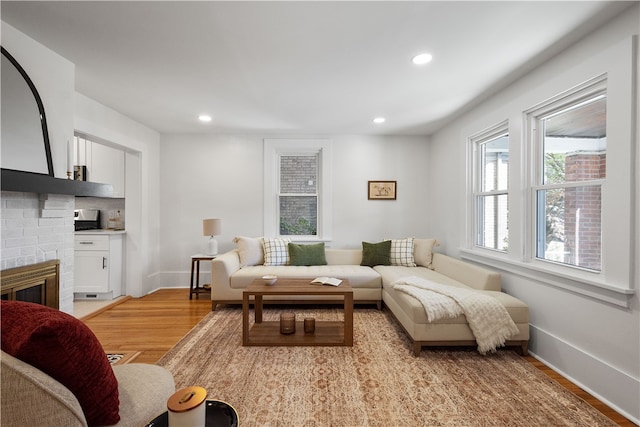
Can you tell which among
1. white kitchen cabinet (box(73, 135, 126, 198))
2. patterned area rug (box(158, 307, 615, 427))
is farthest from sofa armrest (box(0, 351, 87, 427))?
white kitchen cabinet (box(73, 135, 126, 198))

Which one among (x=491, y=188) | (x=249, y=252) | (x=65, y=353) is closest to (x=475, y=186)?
(x=491, y=188)

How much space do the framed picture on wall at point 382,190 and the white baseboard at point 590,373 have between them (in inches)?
103

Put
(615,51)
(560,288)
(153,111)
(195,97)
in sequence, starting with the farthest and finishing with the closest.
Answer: (153,111)
(195,97)
(560,288)
(615,51)

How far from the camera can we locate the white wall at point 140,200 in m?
3.86

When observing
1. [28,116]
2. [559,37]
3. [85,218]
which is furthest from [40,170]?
[559,37]

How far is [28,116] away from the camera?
205 cm

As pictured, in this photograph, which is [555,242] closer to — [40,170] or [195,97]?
[195,97]

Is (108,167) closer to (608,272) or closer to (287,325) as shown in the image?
(287,325)

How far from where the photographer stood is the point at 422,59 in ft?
7.57

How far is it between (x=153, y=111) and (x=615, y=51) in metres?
4.24

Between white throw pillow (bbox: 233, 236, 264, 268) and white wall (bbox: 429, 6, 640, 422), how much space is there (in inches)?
118

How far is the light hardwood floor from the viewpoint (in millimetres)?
2180

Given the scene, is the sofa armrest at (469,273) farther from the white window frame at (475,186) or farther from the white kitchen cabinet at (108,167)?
the white kitchen cabinet at (108,167)

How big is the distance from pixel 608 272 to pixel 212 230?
160 inches
